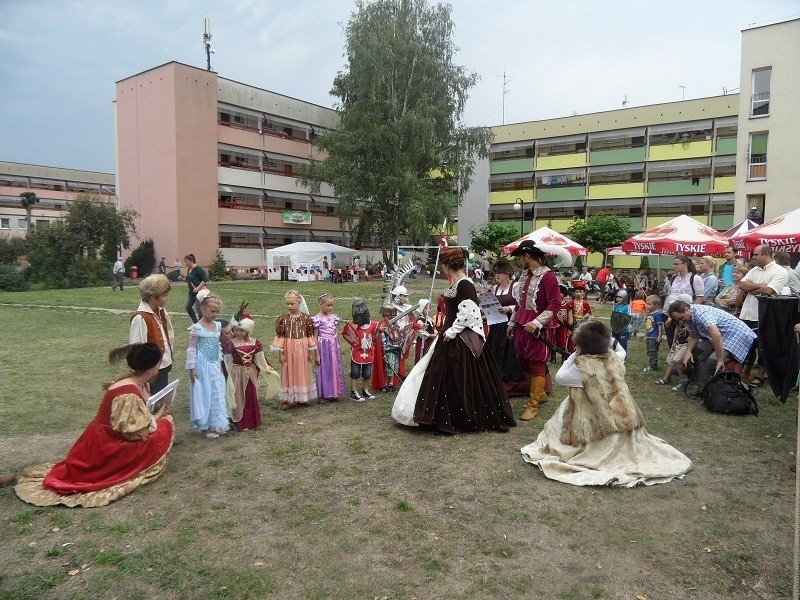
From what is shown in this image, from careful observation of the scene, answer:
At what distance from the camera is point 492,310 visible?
23.9ft

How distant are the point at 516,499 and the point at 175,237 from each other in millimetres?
33277

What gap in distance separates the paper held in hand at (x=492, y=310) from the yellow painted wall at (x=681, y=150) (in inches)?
1467

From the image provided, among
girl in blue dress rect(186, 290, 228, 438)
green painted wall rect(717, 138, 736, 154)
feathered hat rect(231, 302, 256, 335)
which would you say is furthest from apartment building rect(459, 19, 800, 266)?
girl in blue dress rect(186, 290, 228, 438)

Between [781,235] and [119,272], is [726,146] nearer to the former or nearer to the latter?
[781,235]

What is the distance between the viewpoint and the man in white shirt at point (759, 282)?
716 centimetres

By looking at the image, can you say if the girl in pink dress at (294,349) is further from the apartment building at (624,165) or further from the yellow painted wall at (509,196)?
the yellow painted wall at (509,196)

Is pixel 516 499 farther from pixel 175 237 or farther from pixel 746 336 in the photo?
pixel 175 237

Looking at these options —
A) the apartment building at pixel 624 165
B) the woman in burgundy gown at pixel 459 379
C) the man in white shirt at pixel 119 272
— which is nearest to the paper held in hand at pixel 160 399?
the woman in burgundy gown at pixel 459 379

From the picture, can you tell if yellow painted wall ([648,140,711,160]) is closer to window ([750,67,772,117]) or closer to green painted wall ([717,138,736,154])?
green painted wall ([717,138,736,154])

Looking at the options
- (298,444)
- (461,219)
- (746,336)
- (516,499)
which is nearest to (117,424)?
(298,444)

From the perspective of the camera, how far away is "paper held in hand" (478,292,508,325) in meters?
7.27

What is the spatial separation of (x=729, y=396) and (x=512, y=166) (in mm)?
41664

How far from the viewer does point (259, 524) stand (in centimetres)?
377

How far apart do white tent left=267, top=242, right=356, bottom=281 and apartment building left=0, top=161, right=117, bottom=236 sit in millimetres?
27287
